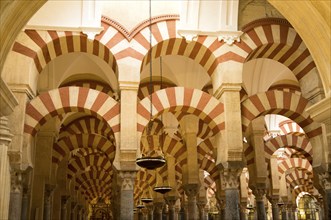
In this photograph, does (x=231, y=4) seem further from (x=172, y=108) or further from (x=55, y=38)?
(x=55, y=38)

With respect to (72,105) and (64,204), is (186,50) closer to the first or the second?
(72,105)

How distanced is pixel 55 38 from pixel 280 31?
415 centimetres

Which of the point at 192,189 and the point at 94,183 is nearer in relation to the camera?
the point at 192,189

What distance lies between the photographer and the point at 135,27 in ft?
26.4

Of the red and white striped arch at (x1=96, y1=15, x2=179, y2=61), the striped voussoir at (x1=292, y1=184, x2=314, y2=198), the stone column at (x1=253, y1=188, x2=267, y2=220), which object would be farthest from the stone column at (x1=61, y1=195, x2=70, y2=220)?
the striped voussoir at (x1=292, y1=184, x2=314, y2=198)

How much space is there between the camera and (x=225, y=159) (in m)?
7.44

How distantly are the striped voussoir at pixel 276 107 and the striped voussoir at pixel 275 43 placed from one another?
2.15 ft

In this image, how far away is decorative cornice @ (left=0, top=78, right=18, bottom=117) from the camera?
3338mm

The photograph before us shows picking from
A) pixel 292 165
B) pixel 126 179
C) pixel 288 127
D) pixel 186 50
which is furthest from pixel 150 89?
pixel 292 165

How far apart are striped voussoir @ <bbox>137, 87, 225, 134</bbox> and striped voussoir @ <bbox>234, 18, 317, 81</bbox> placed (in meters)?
1.13

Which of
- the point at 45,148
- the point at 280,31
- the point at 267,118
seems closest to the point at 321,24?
the point at 280,31

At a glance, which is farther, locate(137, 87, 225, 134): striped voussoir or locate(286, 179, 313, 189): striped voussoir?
locate(286, 179, 313, 189): striped voussoir

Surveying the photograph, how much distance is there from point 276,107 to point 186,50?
2.00 metres

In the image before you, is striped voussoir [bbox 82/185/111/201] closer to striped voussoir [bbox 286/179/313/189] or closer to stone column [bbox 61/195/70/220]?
A: stone column [bbox 61/195/70/220]
